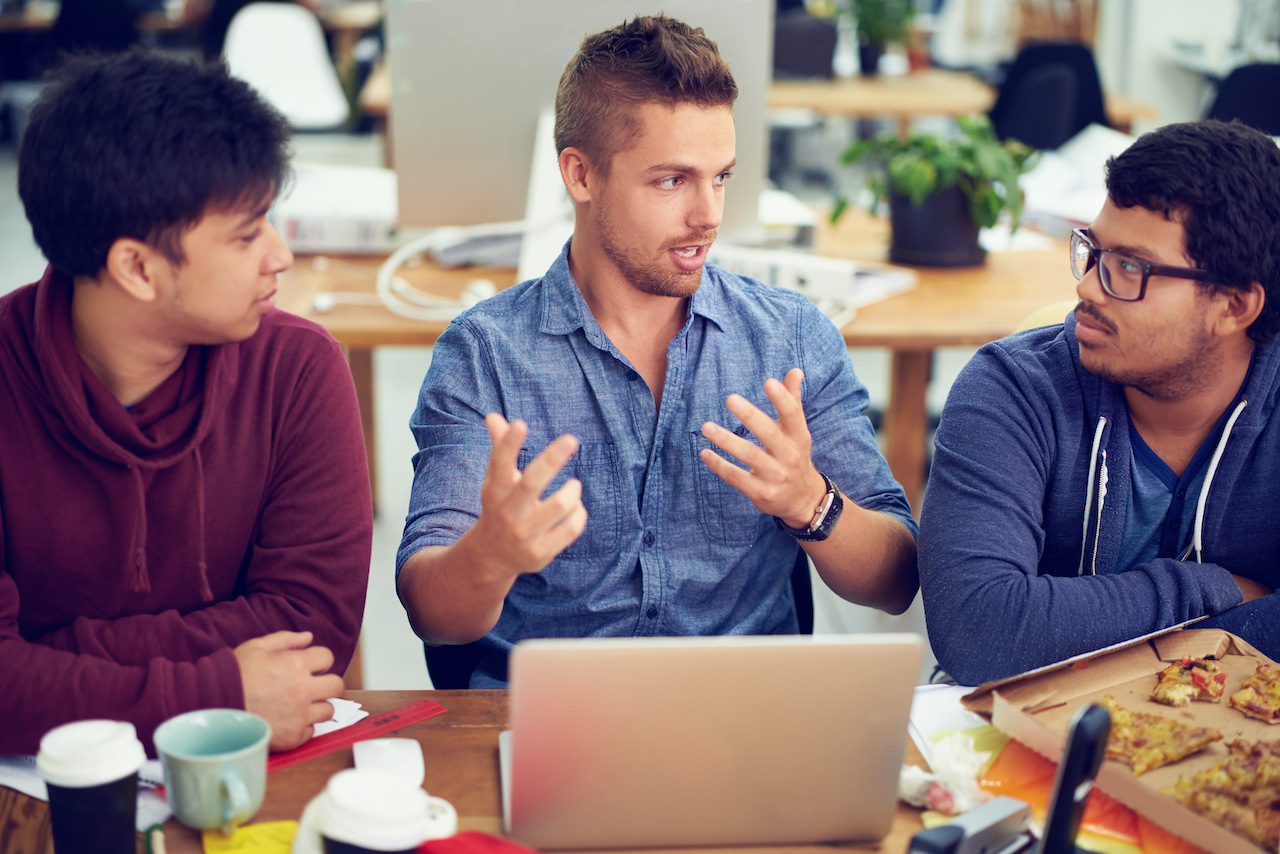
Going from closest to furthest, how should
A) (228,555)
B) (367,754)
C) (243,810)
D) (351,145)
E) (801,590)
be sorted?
(243,810)
(367,754)
(228,555)
(801,590)
(351,145)

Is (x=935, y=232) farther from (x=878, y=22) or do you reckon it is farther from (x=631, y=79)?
(x=878, y=22)

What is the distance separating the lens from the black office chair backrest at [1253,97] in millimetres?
3127

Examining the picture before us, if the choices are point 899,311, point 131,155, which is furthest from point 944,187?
point 131,155

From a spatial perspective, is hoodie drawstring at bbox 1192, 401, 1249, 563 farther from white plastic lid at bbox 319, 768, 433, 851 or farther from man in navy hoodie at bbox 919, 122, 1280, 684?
white plastic lid at bbox 319, 768, 433, 851

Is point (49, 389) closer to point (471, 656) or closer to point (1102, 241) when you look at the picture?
point (471, 656)

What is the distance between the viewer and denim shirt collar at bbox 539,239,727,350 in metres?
1.43

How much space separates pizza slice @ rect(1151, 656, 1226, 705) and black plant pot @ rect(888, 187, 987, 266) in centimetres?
158

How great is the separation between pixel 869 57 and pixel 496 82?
368 cm

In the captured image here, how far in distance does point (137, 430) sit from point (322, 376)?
0.21 m

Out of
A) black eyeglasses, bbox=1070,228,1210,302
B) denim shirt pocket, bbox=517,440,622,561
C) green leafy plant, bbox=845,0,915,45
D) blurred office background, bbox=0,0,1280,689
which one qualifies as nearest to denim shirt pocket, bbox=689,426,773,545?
denim shirt pocket, bbox=517,440,622,561

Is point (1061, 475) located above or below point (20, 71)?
below

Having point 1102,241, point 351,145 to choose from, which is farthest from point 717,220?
point 351,145

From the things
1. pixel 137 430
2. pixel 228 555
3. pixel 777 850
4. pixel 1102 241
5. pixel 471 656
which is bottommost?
pixel 471 656

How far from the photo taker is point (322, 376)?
4.18 feet
